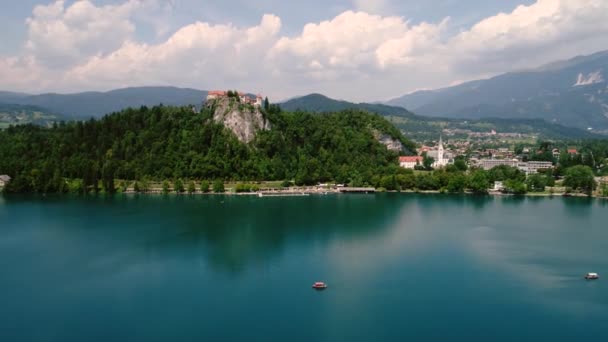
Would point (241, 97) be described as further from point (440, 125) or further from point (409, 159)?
point (440, 125)

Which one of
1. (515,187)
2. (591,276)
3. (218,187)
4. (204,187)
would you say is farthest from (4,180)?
(591,276)

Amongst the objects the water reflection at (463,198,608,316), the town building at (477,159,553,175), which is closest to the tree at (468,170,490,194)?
the water reflection at (463,198,608,316)

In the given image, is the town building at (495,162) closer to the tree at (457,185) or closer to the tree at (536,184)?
the tree at (536,184)

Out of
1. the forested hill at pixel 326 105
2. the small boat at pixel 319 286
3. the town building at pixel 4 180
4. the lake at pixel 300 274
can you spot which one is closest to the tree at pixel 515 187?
the lake at pixel 300 274

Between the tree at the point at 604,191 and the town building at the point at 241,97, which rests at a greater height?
the town building at the point at 241,97

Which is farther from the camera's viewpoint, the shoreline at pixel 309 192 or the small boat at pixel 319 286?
the shoreline at pixel 309 192

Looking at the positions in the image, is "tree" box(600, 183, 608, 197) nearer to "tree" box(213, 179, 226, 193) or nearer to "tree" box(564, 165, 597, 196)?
"tree" box(564, 165, 597, 196)
